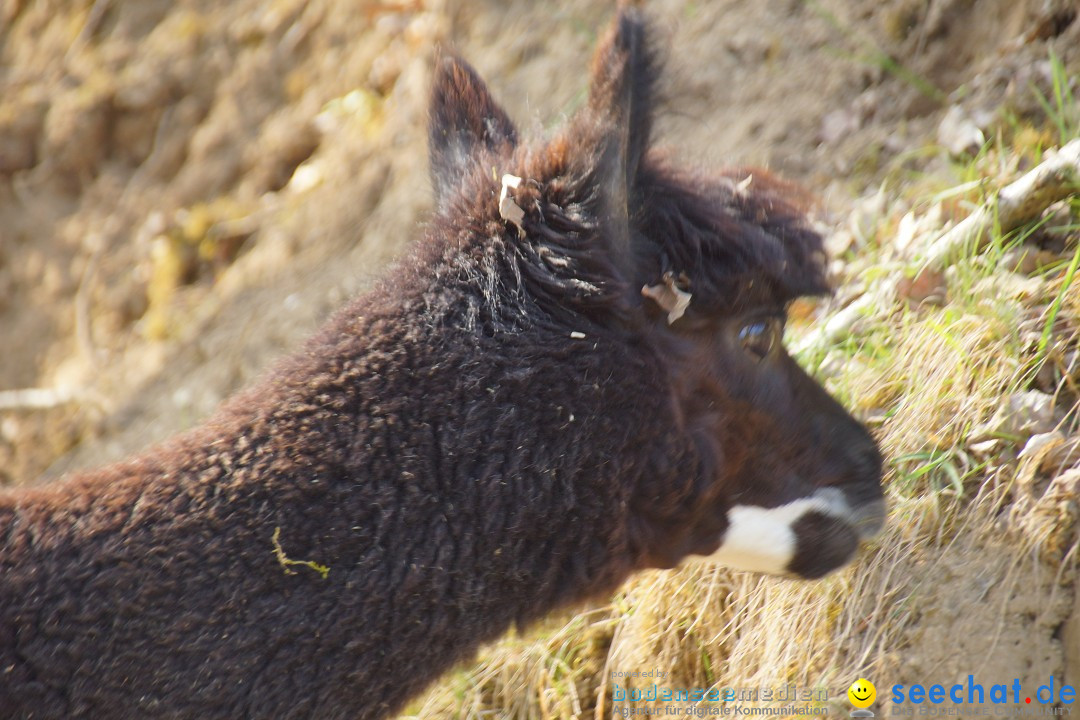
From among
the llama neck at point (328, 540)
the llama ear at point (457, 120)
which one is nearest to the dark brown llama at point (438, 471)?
the llama neck at point (328, 540)

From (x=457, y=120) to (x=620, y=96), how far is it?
756 mm

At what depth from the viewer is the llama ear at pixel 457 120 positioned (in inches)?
110

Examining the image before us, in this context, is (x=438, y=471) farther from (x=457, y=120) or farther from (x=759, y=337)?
(x=457, y=120)

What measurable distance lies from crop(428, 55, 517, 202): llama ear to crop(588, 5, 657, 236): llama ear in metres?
0.56

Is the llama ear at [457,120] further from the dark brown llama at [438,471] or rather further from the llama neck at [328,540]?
the llama neck at [328,540]

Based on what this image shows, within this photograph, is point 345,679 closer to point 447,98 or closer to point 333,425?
point 333,425

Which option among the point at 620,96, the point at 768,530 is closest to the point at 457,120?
the point at 620,96

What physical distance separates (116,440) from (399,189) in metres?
2.19

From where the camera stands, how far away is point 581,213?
2.30 metres

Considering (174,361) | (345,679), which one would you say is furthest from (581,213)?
(174,361)

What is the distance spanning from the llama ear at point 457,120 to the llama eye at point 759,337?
0.81 m

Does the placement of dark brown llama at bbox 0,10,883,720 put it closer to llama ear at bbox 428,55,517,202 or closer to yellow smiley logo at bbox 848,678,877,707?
llama ear at bbox 428,55,517,202

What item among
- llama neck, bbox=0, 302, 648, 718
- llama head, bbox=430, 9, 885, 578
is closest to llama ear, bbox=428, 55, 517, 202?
llama head, bbox=430, 9, 885, 578

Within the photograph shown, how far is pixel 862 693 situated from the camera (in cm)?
279
